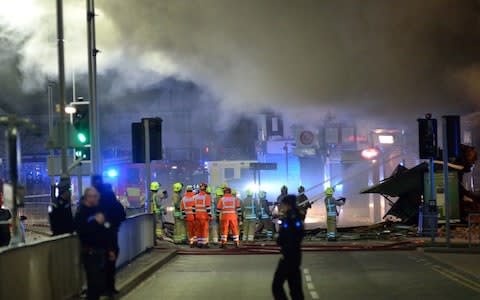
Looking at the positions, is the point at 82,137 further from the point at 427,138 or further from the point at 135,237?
the point at 427,138

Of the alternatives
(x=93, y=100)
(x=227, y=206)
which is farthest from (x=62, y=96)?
(x=227, y=206)

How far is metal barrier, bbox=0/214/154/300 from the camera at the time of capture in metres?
7.32

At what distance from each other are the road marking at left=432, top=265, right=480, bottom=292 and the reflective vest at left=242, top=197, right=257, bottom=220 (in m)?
6.68

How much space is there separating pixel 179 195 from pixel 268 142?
12.2m

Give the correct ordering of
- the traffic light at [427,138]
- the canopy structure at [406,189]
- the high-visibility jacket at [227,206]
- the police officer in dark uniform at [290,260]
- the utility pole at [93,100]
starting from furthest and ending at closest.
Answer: the canopy structure at [406,189]
the high-visibility jacket at [227,206]
the traffic light at [427,138]
the utility pole at [93,100]
the police officer in dark uniform at [290,260]

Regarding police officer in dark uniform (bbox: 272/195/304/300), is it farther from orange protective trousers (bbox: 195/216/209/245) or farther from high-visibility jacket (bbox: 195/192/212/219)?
orange protective trousers (bbox: 195/216/209/245)

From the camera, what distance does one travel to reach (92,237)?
28.9 feet

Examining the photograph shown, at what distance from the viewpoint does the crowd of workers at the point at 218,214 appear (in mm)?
18578

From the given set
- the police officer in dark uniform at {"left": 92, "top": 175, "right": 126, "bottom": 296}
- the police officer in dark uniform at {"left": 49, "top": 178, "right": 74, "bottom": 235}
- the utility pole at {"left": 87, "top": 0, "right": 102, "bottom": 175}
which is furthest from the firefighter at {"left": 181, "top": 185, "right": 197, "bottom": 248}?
the police officer in dark uniform at {"left": 92, "top": 175, "right": 126, "bottom": 296}

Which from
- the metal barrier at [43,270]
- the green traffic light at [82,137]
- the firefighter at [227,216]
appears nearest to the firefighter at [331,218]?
the firefighter at [227,216]

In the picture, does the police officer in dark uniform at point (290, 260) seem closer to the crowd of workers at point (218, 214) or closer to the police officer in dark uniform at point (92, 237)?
the police officer in dark uniform at point (92, 237)

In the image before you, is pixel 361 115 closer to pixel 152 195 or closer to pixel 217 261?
pixel 152 195

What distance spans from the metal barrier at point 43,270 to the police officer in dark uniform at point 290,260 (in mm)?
2611

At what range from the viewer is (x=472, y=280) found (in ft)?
39.9
